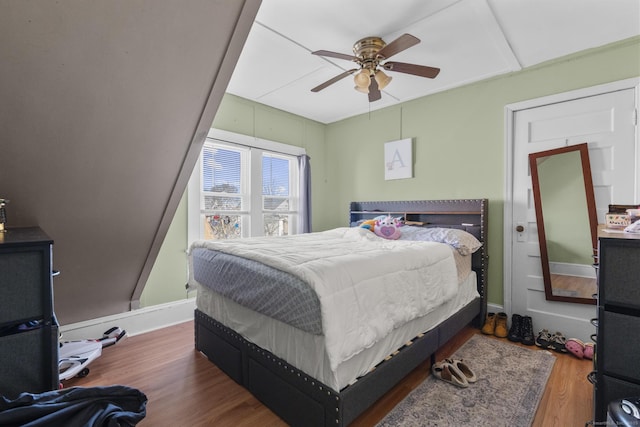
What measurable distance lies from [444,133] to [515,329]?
219 cm

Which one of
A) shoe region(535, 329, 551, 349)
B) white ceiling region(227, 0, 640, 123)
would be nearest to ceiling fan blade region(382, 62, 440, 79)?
white ceiling region(227, 0, 640, 123)

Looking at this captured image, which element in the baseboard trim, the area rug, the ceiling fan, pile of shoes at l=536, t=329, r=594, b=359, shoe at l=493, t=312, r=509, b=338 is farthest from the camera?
shoe at l=493, t=312, r=509, b=338

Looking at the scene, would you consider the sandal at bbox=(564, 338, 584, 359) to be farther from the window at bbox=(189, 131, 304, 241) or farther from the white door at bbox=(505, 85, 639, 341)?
the window at bbox=(189, 131, 304, 241)

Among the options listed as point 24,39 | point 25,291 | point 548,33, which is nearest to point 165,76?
point 24,39

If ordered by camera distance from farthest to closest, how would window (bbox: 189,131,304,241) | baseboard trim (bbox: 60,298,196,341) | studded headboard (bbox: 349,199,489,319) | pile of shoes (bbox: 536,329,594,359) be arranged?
window (bbox: 189,131,304,241) < studded headboard (bbox: 349,199,489,319) < baseboard trim (bbox: 60,298,196,341) < pile of shoes (bbox: 536,329,594,359)

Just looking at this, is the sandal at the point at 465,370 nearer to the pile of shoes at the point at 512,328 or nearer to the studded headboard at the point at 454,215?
the pile of shoes at the point at 512,328

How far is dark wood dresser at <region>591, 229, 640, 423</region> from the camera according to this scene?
46.1 inches

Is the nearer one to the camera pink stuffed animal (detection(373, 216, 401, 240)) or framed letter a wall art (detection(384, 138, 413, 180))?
pink stuffed animal (detection(373, 216, 401, 240))

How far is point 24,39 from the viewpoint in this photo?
108 centimetres

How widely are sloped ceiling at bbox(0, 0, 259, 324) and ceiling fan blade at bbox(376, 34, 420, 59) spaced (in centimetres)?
106

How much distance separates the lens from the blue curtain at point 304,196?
444 centimetres

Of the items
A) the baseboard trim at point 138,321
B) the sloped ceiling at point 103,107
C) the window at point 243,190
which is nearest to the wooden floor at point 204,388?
the baseboard trim at point 138,321

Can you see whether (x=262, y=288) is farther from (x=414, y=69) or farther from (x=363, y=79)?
(x=414, y=69)

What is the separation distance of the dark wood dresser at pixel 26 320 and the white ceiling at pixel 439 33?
6.63ft
